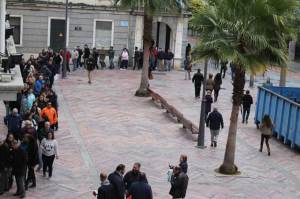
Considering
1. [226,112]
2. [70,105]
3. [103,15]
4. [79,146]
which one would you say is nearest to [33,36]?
[103,15]

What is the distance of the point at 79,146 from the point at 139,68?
19.5 m

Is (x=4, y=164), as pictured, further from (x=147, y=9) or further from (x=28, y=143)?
(x=147, y=9)

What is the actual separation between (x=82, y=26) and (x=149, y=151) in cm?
2001

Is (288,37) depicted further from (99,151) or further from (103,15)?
(103,15)

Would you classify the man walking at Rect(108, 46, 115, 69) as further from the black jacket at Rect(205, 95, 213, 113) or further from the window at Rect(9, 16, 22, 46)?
the black jacket at Rect(205, 95, 213, 113)

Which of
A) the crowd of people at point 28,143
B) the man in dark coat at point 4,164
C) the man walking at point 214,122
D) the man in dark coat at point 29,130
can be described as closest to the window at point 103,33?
the crowd of people at point 28,143

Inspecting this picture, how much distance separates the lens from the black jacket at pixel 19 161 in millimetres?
15203

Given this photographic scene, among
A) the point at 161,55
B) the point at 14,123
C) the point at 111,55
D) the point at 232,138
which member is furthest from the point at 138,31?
the point at 14,123

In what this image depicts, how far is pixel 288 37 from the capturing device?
1778 centimetres

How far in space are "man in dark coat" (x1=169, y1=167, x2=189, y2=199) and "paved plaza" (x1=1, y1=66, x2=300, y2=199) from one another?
180 cm

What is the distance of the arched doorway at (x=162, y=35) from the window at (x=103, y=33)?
15.0 ft

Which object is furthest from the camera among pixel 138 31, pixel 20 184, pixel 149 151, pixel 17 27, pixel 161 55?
pixel 138 31

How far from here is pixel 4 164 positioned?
604 inches

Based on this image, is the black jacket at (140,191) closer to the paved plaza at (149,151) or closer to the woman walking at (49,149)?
the paved plaza at (149,151)
